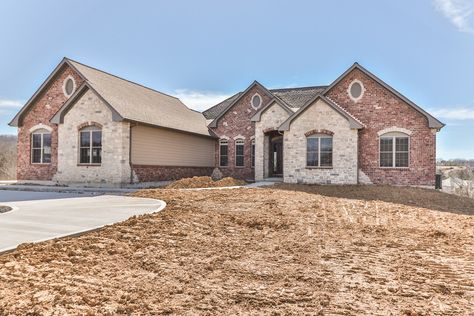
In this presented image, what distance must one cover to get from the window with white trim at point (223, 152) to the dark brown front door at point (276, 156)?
3.52 meters

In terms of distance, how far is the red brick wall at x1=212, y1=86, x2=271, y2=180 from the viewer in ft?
82.6

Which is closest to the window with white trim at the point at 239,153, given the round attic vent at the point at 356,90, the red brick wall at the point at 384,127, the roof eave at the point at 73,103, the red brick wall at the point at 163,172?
the red brick wall at the point at 163,172

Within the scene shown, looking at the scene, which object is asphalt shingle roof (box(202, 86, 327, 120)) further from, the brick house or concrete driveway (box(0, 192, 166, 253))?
concrete driveway (box(0, 192, 166, 253))

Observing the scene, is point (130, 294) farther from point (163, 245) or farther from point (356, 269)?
point (356, 269)

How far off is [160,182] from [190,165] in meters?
3.75

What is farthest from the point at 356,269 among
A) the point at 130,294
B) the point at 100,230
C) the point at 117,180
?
the point at 117,180

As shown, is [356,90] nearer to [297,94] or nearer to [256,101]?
[256,101]

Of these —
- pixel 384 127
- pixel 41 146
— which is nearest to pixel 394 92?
pixel 384 127

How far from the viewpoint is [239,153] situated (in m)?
25.6

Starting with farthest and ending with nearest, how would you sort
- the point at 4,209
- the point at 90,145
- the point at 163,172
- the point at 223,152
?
the point at 223,152, the point at 163,172, the point at 90,145, the point at 4,209

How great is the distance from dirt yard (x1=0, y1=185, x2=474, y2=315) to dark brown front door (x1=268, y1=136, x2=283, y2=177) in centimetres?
1482

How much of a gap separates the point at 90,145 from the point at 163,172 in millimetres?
4327

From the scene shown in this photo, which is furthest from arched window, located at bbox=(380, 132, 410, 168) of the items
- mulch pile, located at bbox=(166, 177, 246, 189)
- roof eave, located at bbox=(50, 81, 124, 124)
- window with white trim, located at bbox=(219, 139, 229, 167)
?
roof eave, located at bbox=(50, 81, 124, 124)

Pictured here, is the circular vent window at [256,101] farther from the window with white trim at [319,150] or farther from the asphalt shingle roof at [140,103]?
the window with white trim at [319,150]
